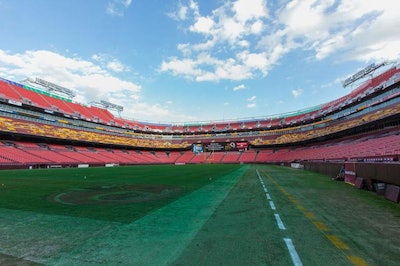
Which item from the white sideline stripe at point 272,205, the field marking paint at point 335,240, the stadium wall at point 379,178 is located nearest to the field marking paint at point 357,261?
the field marking paint at point 335,240

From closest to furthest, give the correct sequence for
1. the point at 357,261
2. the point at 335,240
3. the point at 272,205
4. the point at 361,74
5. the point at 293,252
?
the point at 357,261 < the point at 293,252 < the point at 335,240 < the point at 272,205 < the point at 361,74

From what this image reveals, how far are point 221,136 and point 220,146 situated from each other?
6923 mm

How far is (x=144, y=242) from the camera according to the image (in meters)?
4.39

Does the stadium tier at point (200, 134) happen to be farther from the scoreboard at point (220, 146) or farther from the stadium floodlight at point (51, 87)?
the stadium floodlight at point (51, 87)

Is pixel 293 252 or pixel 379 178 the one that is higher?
pixel 379 178

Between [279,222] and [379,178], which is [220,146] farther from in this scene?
[279,222]

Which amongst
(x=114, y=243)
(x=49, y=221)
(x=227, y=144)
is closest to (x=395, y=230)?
(x=114, y=243)

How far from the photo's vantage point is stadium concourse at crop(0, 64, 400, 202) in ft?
104

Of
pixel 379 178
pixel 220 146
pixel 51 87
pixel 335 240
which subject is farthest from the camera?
pixel 220 146

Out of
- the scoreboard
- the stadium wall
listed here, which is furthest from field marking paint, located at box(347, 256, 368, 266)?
the scoreboard

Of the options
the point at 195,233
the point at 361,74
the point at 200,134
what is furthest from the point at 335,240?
the point at 200,134

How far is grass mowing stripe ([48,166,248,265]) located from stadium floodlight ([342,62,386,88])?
202ft

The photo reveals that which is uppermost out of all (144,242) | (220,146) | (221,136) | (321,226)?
(221,136)

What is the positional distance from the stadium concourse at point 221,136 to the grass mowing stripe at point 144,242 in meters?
8.44
